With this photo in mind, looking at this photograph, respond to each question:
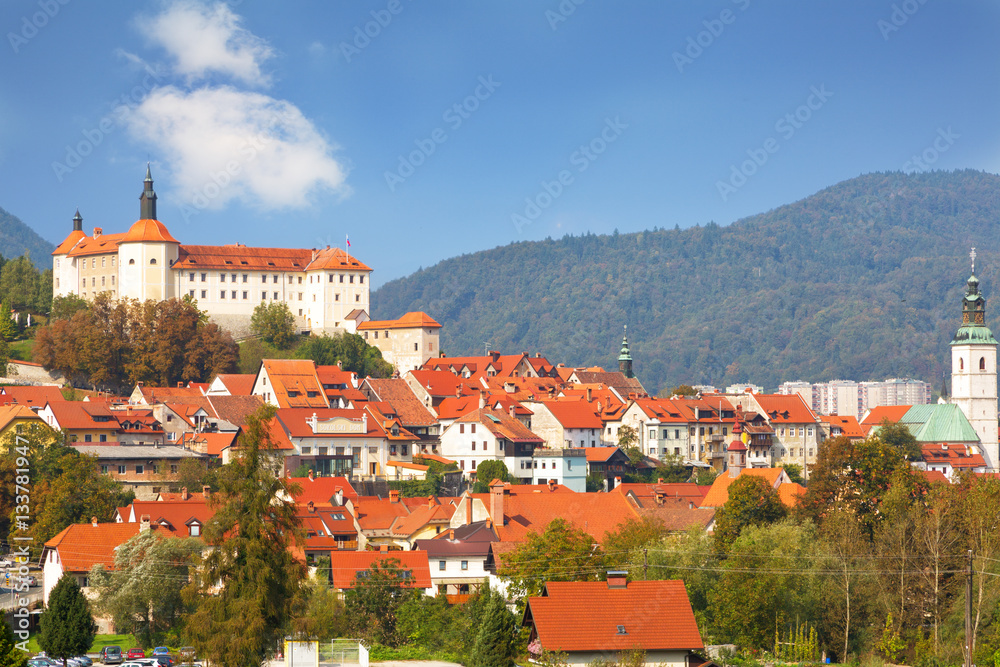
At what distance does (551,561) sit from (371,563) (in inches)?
298

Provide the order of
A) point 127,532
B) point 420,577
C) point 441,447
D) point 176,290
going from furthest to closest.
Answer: point 176,290 → point 441,447 → point 127,532 → point 420,577

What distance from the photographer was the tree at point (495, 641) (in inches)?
1812

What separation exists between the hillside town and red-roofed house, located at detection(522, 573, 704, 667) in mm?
87

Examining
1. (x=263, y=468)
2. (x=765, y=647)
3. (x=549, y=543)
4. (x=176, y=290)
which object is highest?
(x=176, y=290)

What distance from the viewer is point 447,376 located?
11325 centimetres

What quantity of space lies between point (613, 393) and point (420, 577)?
205 feet

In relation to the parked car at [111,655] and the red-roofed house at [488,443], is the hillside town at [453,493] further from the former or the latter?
the parked car at [111,655]

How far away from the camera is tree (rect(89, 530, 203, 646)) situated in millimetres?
55656

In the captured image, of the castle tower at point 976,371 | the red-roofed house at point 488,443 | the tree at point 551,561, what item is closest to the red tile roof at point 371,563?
the tree at point 551,561

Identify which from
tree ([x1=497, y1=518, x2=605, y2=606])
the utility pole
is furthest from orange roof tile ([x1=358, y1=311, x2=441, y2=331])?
the utility pole

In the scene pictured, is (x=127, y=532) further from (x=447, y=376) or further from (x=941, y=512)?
(x=447, y=376)

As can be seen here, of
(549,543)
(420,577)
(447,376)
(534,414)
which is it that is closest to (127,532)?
(420,577)

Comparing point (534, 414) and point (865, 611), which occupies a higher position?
point (534, 414)

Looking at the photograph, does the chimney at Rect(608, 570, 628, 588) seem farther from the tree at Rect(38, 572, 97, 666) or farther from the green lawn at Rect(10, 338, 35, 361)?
the green lawn at Rect(10, 338, 35, 361)
